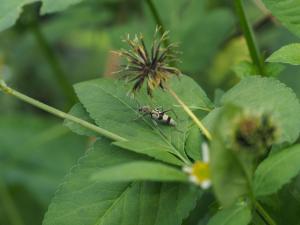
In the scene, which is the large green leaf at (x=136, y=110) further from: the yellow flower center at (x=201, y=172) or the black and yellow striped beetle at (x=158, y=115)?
the yellow flower center at (x=201, y=172)

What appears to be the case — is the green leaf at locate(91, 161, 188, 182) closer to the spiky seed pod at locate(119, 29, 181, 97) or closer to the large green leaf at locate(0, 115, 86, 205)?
the spiky seed pod at locate(119, 29, 181, 97)

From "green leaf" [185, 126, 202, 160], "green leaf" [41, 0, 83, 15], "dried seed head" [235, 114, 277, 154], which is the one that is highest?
"green leaf" [41, 0, 83, 15]

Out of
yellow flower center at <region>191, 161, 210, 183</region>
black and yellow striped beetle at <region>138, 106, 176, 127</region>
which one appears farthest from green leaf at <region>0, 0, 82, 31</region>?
yellow flower center at <region>191, 161, 210, 183</region>

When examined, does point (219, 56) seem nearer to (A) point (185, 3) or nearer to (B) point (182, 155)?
(A) point (185, 3)

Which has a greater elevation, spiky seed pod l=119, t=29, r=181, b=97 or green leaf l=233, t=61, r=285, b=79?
spiky seed pod l=119, t=29, r=181, b=97

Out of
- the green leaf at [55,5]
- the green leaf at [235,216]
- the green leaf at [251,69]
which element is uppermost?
the green leaf at [55,5]

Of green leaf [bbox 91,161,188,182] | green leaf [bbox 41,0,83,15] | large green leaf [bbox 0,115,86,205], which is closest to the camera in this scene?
green leaf [bbox 91,161,188,182]

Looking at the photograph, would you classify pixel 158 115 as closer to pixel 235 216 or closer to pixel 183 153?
pixel 183 153

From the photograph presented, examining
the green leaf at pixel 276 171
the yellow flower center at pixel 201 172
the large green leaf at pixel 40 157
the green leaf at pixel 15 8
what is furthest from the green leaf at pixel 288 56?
the large green leaf at pixel 40 157
